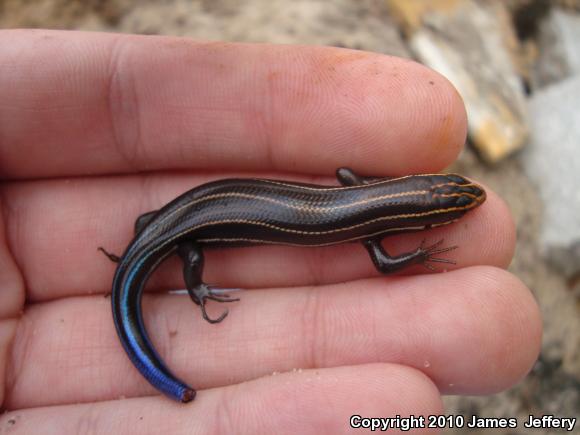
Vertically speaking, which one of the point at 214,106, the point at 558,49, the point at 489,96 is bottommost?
the point at 489,96

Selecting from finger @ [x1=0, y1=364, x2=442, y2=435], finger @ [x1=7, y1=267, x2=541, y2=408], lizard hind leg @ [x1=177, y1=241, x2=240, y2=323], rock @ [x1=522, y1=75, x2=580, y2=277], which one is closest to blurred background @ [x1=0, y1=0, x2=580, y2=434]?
rock @ [x1=522, y1=75, x2=580, y2=277]

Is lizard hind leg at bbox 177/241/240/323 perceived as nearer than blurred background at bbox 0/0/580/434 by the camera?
Yes

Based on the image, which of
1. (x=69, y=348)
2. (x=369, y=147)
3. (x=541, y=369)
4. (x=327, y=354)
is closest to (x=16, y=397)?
(x=69, y=348)

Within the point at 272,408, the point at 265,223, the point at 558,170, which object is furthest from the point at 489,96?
the point at 272,408

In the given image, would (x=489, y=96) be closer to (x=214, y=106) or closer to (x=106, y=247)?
(x=214, y=106)

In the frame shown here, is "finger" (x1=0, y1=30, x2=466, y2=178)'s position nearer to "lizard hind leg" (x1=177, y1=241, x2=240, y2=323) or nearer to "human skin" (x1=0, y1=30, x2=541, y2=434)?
"human skin" (x1=0, y1=30, x2=541, y2=434)
